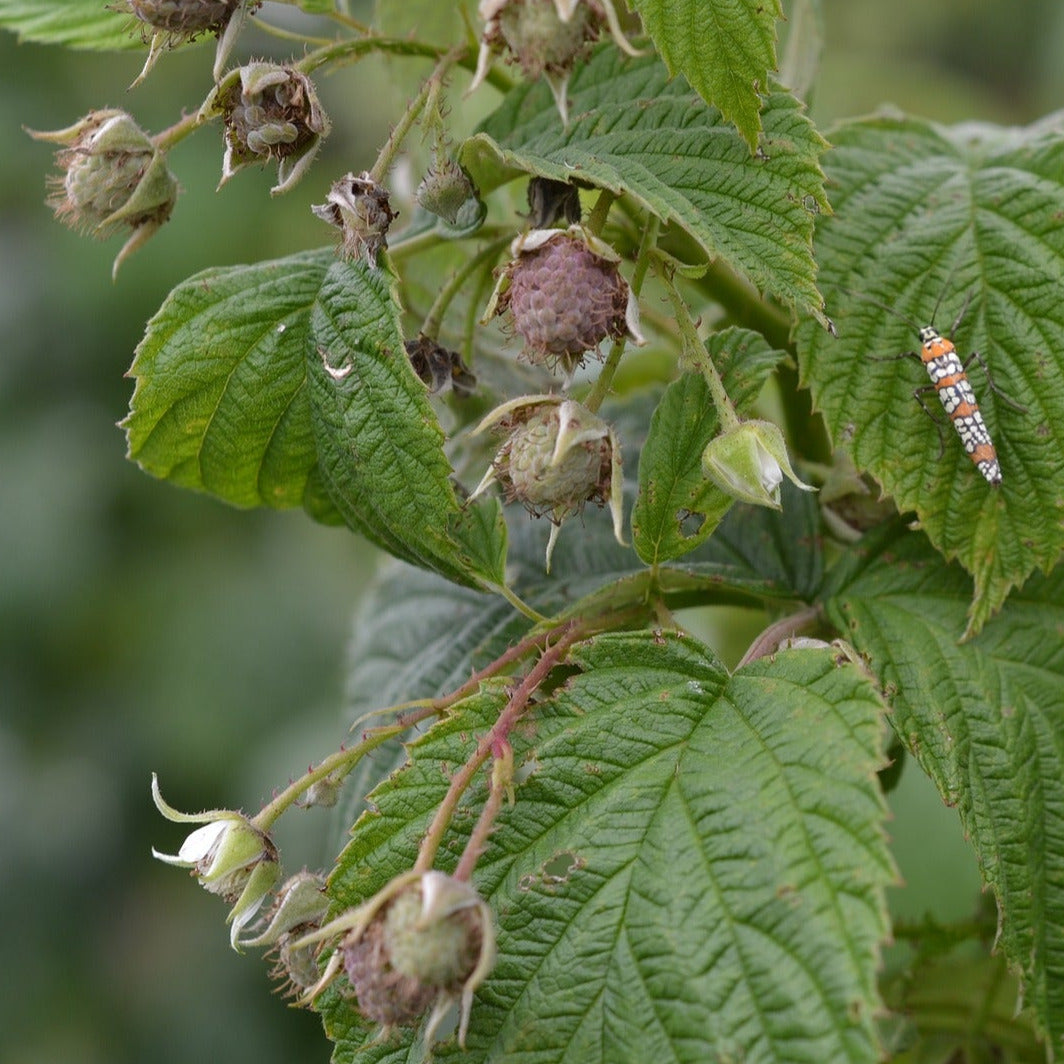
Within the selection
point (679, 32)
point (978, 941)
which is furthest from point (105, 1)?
point (978, 941)

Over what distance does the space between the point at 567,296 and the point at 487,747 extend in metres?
0.43

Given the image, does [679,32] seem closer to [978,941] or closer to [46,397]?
[978,941]

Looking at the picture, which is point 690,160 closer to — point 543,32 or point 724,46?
point 724,46

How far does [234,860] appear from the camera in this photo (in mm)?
1278

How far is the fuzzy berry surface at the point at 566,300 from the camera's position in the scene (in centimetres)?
120

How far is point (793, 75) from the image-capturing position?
6.03 ft

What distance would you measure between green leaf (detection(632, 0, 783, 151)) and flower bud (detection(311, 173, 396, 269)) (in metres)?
0.32

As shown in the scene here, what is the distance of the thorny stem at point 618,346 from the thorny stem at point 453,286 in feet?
0.69

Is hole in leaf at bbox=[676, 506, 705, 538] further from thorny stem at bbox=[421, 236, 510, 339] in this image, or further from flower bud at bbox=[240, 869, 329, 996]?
flower bud at bbox=[240, 869, 329, 996]

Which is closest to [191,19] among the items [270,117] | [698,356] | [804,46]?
[270,117]

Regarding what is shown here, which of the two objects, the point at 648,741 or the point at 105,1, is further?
the point at 105,1

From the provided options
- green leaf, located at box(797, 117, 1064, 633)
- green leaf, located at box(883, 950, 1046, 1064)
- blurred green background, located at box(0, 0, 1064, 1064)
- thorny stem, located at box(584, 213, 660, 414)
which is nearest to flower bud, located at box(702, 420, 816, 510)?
thorny stem, located at box(584, 213, 660, 414)

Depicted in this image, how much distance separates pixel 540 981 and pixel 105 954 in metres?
4.04

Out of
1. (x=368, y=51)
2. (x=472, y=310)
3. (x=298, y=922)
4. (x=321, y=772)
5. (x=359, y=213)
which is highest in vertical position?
(x=368, y=51)
